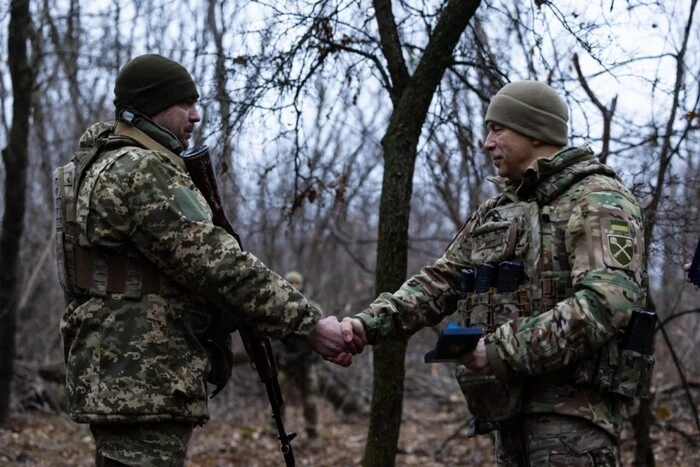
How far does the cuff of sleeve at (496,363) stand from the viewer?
10.4 ft

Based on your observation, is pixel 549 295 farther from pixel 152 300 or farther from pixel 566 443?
pixel 152 300

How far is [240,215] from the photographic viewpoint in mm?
10922

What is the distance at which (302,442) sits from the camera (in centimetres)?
1230

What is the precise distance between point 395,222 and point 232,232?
149 centimetres

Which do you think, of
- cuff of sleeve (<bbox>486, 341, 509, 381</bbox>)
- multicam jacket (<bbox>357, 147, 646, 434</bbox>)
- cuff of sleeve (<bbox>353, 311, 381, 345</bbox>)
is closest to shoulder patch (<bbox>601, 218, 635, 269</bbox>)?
multicam jacket (<bbox>357, 147, 646, 434</bbox>)

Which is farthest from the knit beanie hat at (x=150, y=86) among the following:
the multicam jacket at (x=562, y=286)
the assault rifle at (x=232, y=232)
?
the multicam jacket at (x=562, y=286)

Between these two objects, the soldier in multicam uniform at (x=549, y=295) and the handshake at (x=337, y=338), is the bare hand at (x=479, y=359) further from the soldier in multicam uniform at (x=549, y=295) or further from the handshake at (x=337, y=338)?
the handshake at (x=337, y=338)

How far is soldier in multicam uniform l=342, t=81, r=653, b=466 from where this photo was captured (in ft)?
10.2

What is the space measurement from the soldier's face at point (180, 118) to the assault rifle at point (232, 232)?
0.11 m

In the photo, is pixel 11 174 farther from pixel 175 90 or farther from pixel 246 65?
pixel 175 90

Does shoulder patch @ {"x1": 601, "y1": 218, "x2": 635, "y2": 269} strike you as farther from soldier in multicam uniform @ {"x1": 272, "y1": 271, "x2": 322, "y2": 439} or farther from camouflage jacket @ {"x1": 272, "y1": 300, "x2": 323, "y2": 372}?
camouflage jacket @ {"x1": 272, "y1": 300, "x2": 323, "y2": 372}

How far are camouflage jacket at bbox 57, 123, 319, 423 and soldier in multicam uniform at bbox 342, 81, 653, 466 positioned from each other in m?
0.92

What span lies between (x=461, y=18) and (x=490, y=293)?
6.56ft

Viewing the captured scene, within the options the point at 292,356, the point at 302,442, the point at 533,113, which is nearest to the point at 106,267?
the point at 533,113
